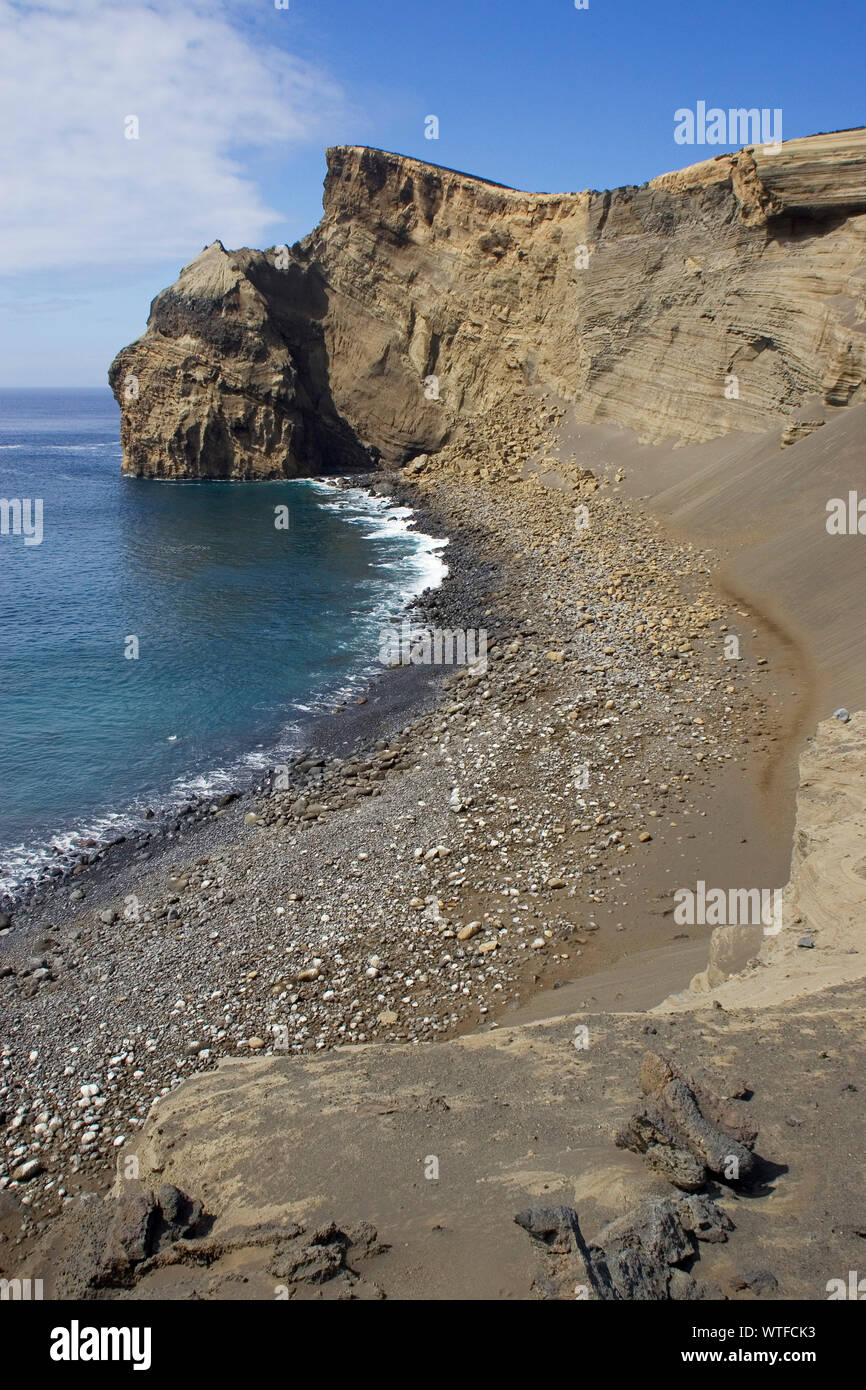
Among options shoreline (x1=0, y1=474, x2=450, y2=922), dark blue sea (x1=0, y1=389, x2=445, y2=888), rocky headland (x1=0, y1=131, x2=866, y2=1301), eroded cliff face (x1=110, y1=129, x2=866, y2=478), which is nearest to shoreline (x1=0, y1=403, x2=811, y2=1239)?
rocky headland (x1=0, y1=131, x2=866, y2=1301)

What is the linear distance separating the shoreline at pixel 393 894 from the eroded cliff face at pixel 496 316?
1845cm

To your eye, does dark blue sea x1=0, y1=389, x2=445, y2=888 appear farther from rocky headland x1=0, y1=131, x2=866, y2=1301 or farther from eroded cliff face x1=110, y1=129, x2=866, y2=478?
eroded cliff face x1=110, y1=129, x2=866, y2=478

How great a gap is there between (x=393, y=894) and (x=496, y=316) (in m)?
45.9

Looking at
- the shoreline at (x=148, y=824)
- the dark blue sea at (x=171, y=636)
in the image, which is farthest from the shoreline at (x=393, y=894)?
the dark blue sea at (x=171, y=636)

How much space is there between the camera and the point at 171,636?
2798 cm

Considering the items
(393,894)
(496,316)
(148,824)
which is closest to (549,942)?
(393,894)

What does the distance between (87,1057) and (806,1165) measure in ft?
28.0

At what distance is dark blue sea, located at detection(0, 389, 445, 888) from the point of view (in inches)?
745

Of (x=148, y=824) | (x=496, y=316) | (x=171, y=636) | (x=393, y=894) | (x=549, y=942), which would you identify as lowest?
(x=549, y=942)

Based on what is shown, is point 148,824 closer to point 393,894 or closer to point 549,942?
point 393,894

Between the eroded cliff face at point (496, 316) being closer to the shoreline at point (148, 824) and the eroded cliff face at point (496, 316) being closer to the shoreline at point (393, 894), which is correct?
the shoreline at point (393, 894)

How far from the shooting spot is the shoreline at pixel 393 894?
10766mm

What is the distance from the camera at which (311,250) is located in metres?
57.6
